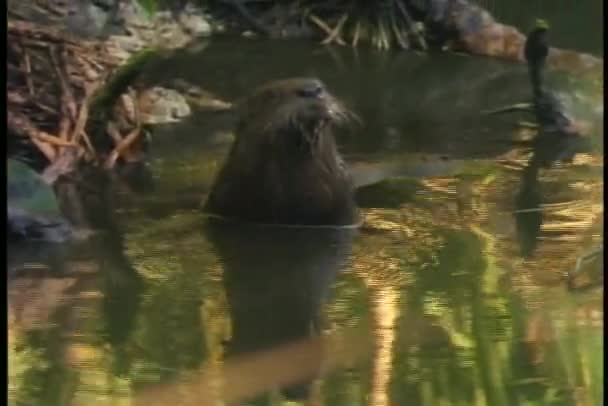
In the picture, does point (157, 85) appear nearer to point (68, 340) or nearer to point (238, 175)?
point (238, 175)

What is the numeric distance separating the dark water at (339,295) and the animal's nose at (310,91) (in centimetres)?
38

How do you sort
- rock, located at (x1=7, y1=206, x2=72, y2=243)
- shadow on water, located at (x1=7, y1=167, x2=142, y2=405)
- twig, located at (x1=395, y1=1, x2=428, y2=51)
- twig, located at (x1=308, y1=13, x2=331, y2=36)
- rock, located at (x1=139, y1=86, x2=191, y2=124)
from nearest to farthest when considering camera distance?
1. shadow on water, located at (x1=7, y1=167, x2=142, y2=405)
2. rock, located at (x1=7, y1=206, x2=72, y2=243)
3. rock, located at (x1=139, y1=86, x2=191, y2=124)
4. twig, located at (x1=395, y1=1, x2=428, y2=51)
5. twig, located at (x1=308, y1=13, x2=331, y2=36)

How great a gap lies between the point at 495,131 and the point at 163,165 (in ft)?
4.46

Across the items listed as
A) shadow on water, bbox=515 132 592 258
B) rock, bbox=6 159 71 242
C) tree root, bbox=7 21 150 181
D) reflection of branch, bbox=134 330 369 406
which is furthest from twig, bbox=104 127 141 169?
reflection of branch, bbox=134 330 369 406

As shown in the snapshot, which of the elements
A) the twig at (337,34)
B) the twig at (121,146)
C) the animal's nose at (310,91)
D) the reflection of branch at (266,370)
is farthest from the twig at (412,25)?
the reflection of branch at (266,370)

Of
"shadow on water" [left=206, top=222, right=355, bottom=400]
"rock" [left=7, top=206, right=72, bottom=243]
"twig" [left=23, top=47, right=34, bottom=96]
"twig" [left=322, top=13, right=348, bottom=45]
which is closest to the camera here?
"shadow on water" [left=206, top=222, right=355, bottom=400]

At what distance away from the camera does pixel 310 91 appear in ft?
11.1

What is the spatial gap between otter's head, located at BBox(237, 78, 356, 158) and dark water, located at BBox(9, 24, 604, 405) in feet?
0.82

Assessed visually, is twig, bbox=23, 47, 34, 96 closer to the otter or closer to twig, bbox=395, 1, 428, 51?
the otter

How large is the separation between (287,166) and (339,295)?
749mm

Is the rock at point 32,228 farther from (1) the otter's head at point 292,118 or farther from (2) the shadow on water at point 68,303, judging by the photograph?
(1) the otter's head at point 292,118

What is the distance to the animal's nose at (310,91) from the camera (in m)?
3.39

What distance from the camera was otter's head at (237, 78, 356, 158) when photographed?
339 centimetres

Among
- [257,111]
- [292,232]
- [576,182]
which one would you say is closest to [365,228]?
[292,232]
